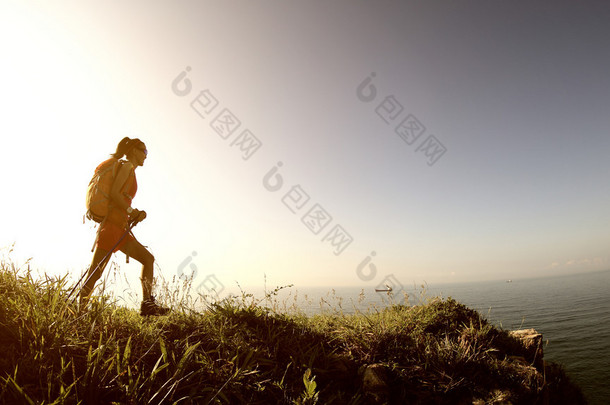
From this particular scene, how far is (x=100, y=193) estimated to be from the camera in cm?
389

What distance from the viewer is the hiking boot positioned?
3.78 meters

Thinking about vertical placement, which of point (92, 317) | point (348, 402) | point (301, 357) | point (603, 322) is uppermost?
point (92, 317)

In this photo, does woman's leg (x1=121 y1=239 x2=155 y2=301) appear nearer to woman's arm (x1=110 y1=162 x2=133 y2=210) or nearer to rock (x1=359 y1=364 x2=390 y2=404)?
woman's arm (x1=110 y1=162 x2=133 y2=210)

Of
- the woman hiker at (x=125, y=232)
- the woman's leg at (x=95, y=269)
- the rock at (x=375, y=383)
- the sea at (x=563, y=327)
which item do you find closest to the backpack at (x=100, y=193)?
the woman hiker at (x=125, y=232)

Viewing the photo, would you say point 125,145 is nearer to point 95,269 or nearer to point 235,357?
point 95,269

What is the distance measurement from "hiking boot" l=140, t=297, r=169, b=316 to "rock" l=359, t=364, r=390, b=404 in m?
3.13

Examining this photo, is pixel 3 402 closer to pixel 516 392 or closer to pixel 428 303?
pixel 516 392

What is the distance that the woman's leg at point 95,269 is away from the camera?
3.24 meters

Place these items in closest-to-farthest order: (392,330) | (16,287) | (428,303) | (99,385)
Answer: (99,385) → (16,287) → (392,330) → (428,303)

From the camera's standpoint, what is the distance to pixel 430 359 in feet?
12.1

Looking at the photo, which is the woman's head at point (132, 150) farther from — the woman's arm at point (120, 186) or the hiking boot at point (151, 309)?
the hiking boot at point (151, 309)

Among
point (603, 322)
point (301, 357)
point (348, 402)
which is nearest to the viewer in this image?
point (348, 402)

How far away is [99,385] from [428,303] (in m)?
5.76


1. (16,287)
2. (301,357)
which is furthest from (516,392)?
(16,287)
